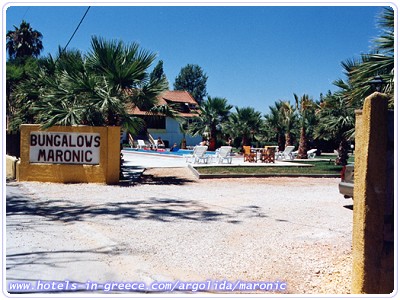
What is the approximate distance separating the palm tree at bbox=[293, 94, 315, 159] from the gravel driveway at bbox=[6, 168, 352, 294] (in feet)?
56.0

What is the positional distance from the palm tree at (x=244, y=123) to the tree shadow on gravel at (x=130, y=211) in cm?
2472

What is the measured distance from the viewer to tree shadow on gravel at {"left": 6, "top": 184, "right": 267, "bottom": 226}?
799 cm

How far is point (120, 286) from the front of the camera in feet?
14.4

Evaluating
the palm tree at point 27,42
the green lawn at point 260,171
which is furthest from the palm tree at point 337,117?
the palm tree at point 27,42

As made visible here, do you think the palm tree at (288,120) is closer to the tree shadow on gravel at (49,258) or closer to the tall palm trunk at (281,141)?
the tall palm trunk at (281,141)

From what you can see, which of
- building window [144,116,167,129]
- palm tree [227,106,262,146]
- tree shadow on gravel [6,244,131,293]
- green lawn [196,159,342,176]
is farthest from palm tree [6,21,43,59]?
tree shadow on gravel [6,244,131,293]

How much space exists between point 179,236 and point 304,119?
23016 mm

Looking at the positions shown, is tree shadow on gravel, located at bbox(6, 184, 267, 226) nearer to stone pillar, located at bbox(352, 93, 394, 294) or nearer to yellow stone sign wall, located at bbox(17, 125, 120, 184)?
yellow stone sign wall, located at bbox(17, 125, 120, 184)

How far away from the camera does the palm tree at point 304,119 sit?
2867cm

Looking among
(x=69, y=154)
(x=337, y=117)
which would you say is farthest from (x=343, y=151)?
(x=69, y=154)

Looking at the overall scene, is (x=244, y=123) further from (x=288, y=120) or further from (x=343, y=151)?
(x=343, y=151)

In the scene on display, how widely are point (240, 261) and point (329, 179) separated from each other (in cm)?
1125

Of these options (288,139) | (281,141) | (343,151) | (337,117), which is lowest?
(343,151)

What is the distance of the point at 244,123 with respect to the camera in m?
34.5
